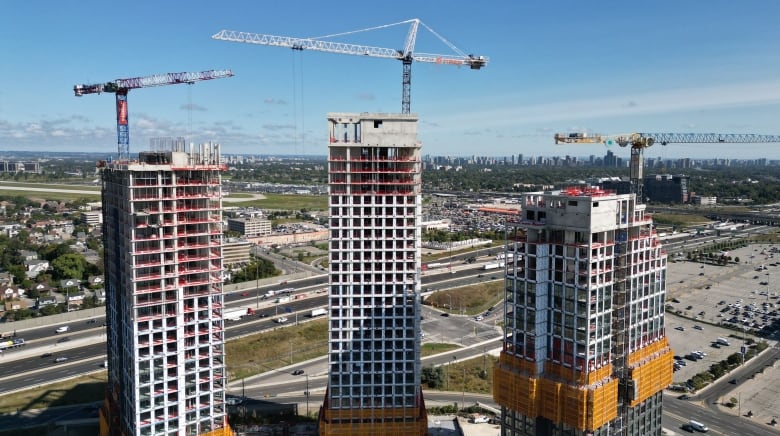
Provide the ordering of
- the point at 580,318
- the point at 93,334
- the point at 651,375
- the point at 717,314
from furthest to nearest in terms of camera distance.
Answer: the point at 717,314 → the point at 93,334 → the point at 651,375 → the point at 580,318

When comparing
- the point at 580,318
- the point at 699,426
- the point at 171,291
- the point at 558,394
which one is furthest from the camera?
the point at 699,426

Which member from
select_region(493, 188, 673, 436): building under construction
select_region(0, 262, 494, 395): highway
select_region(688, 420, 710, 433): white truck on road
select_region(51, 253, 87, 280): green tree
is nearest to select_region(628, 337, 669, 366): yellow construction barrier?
select_region(493, 188, 673, 436): building under construction

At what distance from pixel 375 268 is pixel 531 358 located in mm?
21125

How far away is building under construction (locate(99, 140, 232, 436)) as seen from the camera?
188 feet

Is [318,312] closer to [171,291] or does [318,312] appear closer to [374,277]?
[374,277]

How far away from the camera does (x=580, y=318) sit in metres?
51.2

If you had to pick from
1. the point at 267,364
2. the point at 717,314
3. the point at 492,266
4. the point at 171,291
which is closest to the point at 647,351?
the point at 171,291

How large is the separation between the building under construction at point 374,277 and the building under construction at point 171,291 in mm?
13110

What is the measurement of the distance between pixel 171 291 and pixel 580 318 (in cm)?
3997

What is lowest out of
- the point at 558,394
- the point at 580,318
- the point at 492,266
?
the point at 492,266

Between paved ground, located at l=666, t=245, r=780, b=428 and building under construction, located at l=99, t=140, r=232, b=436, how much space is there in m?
78.0

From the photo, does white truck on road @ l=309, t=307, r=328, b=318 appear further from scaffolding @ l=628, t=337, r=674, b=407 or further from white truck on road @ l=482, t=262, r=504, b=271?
scaffolding @ l=628, t=337, r=674, b=407

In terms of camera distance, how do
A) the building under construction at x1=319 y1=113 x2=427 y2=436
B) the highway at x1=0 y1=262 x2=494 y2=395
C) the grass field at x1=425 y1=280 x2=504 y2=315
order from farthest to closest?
the grass field at x1=425 y1=280 x2=504 y2=315
the highway at x1=0 y1=262 x2=494 y2=395
the building under construction at x1=319 y1=113 x2=427 y2=436

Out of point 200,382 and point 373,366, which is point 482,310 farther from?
point 200,382
